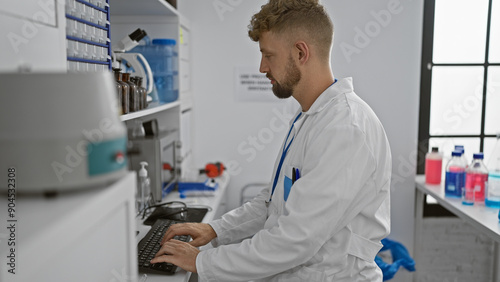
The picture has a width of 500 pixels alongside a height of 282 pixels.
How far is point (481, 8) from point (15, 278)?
317cm

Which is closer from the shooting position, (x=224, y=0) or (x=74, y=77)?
(x=74, y=77)

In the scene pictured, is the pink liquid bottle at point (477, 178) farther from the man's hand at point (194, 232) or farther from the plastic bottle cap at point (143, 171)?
the plastic bottle cap at point (143, 171)

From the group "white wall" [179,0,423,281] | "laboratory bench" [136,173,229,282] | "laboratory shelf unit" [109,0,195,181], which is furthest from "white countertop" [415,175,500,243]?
"laboratory shelf unit" [109,0,195,181]

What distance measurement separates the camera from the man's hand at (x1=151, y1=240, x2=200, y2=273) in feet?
4.23

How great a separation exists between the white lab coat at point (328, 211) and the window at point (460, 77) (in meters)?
1.79

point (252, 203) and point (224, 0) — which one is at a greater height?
point (224, 0)

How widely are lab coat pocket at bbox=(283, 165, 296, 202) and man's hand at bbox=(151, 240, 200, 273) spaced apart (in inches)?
13.0

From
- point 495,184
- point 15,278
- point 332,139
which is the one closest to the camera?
point 15,278

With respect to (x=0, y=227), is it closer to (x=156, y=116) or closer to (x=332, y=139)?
(x=332, y=139)

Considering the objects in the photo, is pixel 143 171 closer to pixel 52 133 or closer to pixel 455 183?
pixel 52 133

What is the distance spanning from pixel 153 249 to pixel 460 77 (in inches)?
96.9

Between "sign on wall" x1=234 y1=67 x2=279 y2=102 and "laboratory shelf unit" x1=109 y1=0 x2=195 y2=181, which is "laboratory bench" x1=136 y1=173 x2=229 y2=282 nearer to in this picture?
"laboratory shelf unit" x1=109 y1=0 x2=195 y2=181

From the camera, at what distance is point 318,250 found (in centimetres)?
126

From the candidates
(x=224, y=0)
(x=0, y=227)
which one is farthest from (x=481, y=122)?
(x=0, y=227)
